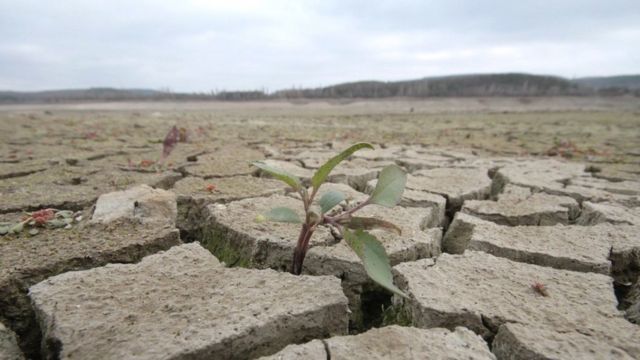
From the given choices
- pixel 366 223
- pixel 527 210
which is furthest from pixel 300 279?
pixel 527 210

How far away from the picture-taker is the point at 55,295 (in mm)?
956

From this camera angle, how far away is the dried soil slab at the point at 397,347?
80 centimetres


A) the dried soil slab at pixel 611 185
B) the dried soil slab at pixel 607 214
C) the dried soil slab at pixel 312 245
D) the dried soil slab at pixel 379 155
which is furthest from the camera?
the dried soil slab at pixel 379 155

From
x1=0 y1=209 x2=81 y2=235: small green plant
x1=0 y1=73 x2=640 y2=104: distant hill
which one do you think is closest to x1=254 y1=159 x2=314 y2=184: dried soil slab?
x1=0 y1=209 x2=81 y2=235: small green plant

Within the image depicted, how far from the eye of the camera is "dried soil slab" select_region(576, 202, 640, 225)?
1688 millimetres

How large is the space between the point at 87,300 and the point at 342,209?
3.40 feet

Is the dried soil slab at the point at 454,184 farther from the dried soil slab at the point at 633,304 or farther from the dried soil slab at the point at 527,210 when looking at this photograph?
the dried soil slab at the point at 633,304

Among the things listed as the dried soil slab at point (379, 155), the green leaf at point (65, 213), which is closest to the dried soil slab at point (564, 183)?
the dried soil slab at point (379, 155)

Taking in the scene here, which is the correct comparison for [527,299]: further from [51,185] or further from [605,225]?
[51,185]

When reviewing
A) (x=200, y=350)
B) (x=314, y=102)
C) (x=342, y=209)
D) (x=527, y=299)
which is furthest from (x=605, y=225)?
(x=314, y=102)

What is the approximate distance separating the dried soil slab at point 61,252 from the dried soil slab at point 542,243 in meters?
1.00

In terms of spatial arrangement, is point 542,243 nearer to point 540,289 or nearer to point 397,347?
point 540,289

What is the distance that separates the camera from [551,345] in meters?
0.85

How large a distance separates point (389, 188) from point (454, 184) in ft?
4.63
